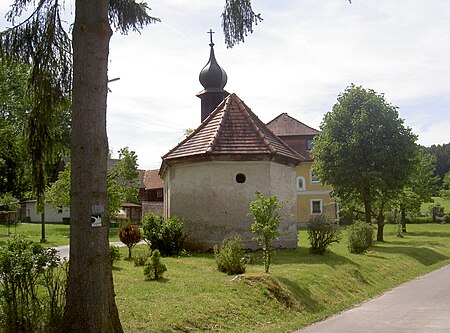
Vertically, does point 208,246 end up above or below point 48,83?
below

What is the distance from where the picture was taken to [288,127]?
54.0 m

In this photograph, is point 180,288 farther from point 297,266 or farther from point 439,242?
point 439,242

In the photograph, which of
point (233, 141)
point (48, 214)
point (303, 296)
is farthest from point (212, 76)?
point (48, 214)

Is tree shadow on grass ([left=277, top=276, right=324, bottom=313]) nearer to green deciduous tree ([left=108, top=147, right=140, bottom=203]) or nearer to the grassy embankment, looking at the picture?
the grassy embankment

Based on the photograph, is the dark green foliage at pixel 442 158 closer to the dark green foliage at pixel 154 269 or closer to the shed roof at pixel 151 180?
the shed roof at pixel 151 180

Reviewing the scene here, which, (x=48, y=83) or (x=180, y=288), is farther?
(x=180, y=288)

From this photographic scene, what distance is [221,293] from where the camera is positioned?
11828mm

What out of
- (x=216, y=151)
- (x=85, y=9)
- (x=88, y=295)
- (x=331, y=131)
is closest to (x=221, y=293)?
(x=88, y=295)

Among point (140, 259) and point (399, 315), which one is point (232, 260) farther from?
point (399, 315)

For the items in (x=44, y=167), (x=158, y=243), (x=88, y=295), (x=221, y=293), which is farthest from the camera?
(x=158, y=243)

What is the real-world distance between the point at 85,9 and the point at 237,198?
43.2 ft

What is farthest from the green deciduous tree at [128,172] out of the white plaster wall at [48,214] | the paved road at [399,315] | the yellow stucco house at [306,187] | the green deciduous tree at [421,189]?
the paved road at [399,315]

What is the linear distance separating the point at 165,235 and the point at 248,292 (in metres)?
7.75

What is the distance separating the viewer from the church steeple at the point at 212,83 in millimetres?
28547
